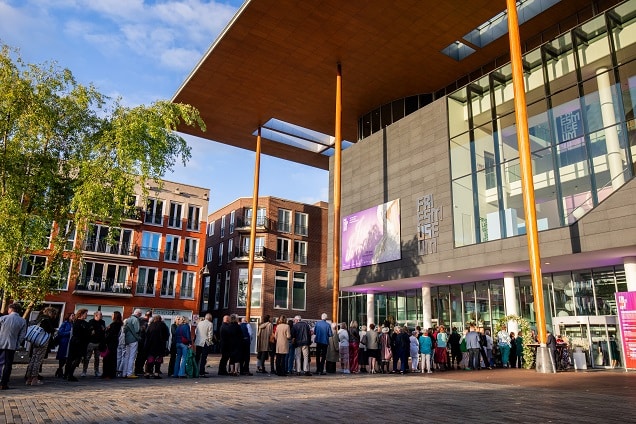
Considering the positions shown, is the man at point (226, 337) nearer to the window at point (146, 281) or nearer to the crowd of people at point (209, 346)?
the crowd of people at point (209, 346)

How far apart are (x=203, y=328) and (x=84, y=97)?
7.23m

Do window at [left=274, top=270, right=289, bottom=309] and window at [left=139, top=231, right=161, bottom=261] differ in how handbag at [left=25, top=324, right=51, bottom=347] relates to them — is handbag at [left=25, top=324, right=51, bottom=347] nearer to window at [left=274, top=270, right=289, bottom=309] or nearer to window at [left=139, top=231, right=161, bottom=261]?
window at [left=139, top=231, right=161, bottom=261]

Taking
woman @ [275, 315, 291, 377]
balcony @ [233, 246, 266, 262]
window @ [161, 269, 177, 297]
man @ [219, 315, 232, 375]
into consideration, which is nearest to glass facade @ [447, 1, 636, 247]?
woman @ [275, 315, 291, 377]

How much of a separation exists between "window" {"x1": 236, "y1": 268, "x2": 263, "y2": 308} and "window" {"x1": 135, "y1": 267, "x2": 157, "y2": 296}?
23.1 feet

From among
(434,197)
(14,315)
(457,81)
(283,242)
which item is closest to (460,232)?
(434,197)

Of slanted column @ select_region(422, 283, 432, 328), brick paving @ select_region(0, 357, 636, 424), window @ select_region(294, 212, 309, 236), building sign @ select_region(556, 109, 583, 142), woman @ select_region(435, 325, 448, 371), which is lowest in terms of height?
brick paving @ select_region(0, 357, 636, 424)

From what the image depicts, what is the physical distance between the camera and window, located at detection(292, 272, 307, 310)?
41656 mm

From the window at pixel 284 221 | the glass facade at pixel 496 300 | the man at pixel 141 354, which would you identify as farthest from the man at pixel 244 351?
the window at pixel 284 221

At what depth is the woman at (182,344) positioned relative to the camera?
12375 millimetres

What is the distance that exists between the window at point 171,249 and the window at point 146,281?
1.49m

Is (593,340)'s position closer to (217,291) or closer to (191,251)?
(191,251)

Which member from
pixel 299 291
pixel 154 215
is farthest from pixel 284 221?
pixel 154 215

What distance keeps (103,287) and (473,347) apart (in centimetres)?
2849

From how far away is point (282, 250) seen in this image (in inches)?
1655
